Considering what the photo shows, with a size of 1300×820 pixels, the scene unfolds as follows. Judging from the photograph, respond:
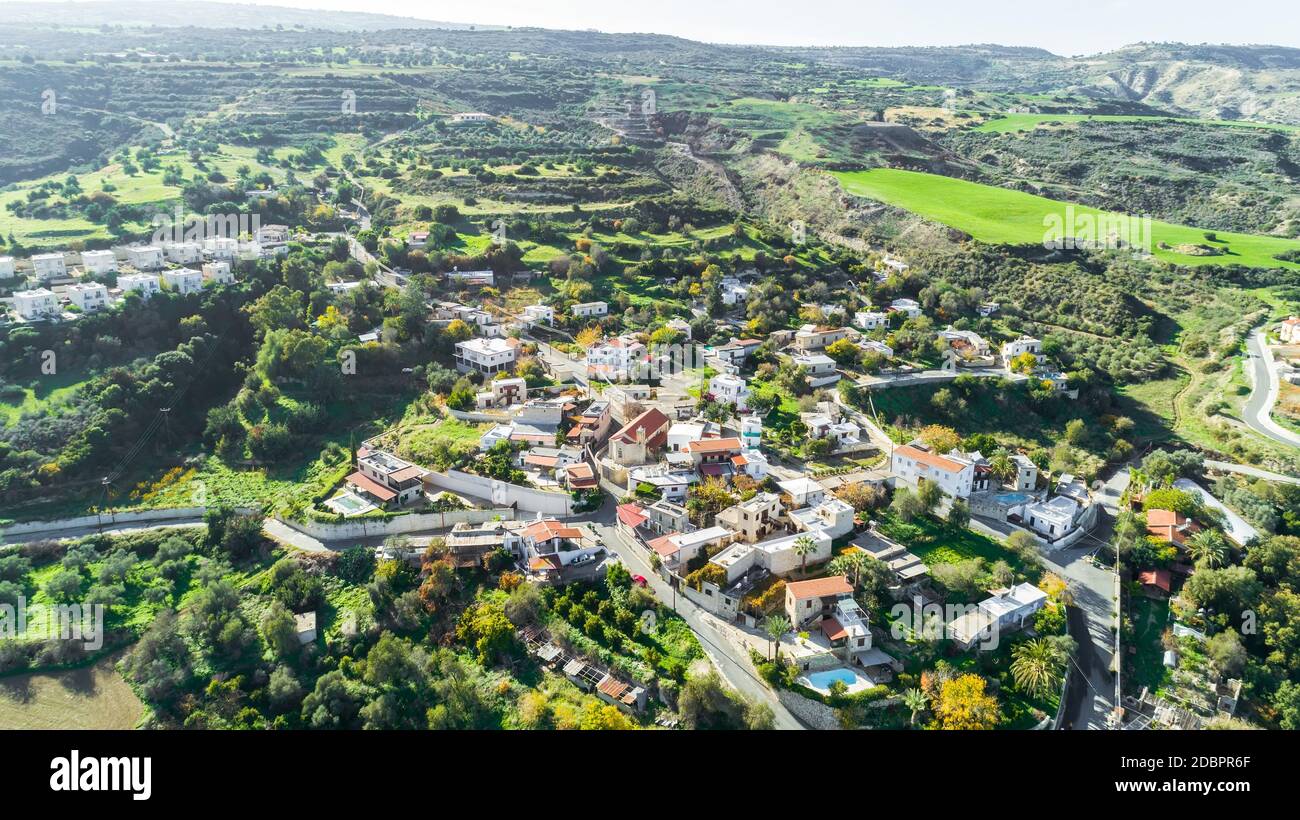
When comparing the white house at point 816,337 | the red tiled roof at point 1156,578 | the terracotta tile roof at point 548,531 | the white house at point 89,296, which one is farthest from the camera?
the white house at point 816,337

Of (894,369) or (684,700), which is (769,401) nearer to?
(894,369)

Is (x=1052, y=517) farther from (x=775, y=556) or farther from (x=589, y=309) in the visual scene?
(x=589, y=309)

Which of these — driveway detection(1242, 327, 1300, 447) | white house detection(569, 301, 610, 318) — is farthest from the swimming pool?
white house detection(569, 301, 610, 318)

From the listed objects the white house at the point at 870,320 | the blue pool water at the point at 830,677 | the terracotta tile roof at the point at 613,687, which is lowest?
the terracotta tile roof at the point at 613,687

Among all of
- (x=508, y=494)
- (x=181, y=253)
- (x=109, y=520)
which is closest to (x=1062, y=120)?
(x=181, y=253)

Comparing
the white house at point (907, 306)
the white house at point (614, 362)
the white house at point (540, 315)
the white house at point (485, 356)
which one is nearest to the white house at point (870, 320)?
the white house at point (907, 306)

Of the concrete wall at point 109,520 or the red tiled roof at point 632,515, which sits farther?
the concrete wall at point 109,520

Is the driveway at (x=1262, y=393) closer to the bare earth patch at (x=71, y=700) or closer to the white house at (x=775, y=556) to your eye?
the white house at (x=775, y=556)

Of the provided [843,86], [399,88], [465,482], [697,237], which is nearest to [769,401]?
[465,482]
